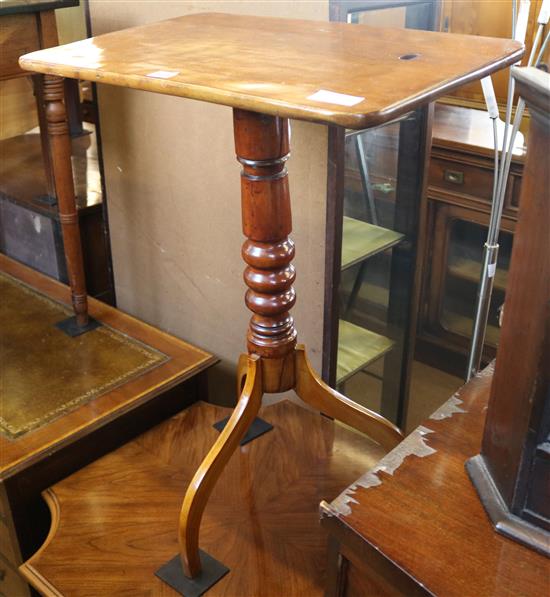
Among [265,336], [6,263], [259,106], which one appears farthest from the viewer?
[6,263]

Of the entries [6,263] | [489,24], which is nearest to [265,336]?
[6,263]

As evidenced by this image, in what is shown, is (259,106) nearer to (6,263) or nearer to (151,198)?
(151,198)

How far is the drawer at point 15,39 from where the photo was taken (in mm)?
1574

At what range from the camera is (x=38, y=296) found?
2.02 meters

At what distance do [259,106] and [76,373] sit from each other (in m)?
1.00

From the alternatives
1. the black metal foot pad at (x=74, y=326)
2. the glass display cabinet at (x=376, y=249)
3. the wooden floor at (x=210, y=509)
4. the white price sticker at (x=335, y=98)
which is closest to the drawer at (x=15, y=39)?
the black metal foot pad at (x=74, y=326)

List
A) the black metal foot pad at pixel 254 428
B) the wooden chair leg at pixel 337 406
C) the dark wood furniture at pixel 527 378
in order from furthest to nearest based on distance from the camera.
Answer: the black metal foot pad at pixel 254 428 → the wooden chair leg at pixel 337 406 → the dark wood furniture at pixel 527 378

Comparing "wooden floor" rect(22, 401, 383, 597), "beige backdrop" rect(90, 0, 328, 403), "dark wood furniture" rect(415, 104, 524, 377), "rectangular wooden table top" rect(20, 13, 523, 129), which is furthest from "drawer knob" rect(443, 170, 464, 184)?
"rectangular wooden table top" rect(20, 13, 523, 129)

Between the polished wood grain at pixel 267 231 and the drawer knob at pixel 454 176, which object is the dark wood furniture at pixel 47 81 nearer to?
the polished wood grain at pixel 267 231

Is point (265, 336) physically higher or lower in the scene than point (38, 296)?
higher

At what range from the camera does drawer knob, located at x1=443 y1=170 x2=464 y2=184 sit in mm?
2348

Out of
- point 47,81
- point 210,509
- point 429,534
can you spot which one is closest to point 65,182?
point 47,81

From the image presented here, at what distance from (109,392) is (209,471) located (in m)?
0.49

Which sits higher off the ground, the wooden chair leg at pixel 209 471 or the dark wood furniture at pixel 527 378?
the dark wood furniture at pixel 527 378
